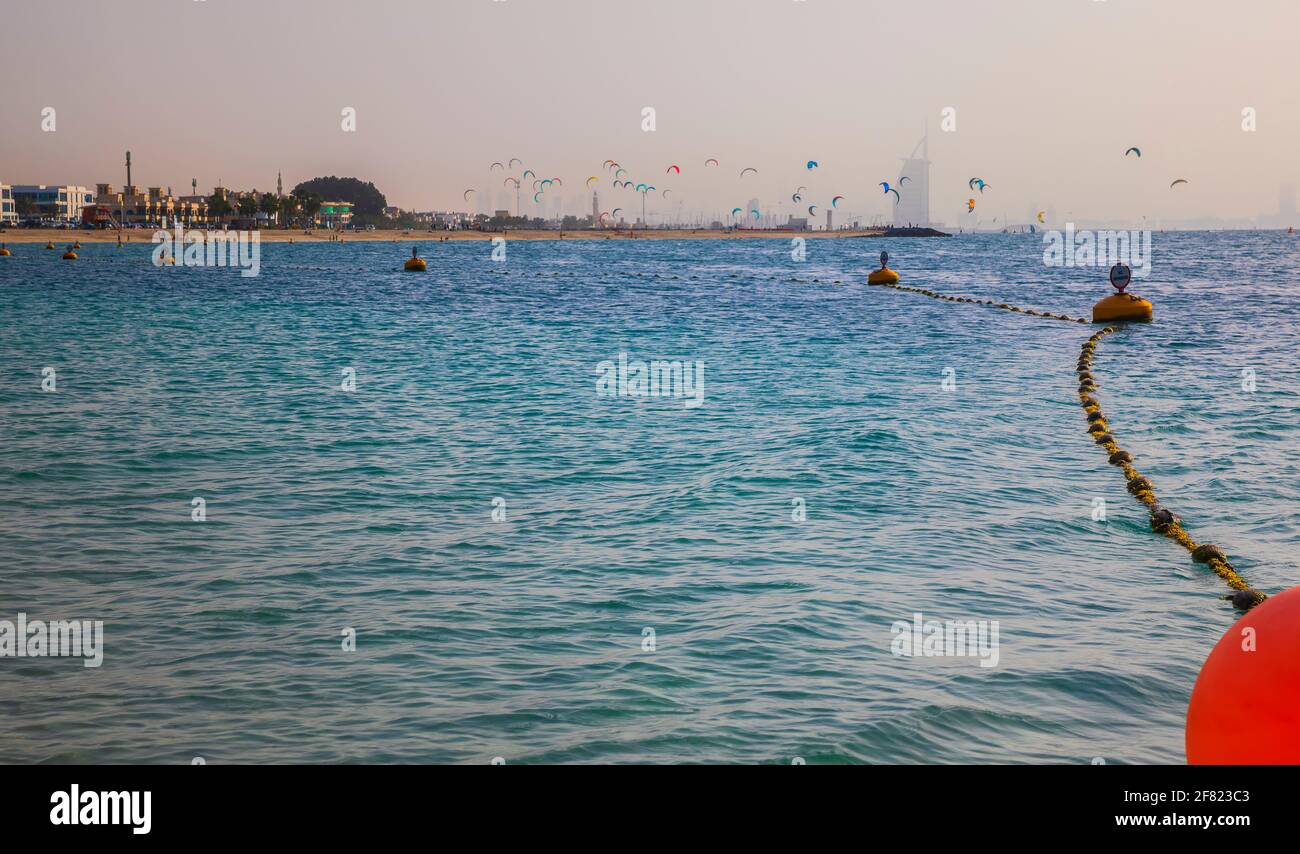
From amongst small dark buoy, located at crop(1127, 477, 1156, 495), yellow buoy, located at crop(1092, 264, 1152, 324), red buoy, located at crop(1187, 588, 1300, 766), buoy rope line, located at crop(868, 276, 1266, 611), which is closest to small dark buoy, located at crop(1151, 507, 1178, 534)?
buoy rope line, located at crop(868, 276, 1266, 611)

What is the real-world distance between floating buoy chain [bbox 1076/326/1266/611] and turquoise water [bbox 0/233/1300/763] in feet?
0.79

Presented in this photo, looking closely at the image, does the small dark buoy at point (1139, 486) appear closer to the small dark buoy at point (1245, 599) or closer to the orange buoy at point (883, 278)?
the small dark buoy at point (1245, 599)

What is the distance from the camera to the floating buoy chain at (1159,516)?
12.9 m

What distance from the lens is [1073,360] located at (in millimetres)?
35719

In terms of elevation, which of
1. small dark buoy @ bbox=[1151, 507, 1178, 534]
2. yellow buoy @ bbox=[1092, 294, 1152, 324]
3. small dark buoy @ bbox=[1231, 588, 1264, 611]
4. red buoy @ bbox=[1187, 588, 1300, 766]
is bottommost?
small dark buoy @ bbox=[1231, 588, 1264, 611]

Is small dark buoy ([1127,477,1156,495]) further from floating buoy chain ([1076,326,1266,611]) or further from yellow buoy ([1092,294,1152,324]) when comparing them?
yellow buoy ([1092,294,1152,324])

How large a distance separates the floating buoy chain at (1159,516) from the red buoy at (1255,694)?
724 centimetres

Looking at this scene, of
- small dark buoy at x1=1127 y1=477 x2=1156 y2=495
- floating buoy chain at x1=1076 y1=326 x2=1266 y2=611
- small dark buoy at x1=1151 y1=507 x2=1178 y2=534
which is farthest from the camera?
small dark buoy at x1=1127 y1=477 x2=1156 y2=495

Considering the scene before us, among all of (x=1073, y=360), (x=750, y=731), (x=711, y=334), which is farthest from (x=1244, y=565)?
(x=711, y=334)

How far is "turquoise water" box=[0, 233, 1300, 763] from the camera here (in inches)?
376

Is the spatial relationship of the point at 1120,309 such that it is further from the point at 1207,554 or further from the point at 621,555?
the point at 621,555

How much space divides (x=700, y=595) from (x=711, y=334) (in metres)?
37.3

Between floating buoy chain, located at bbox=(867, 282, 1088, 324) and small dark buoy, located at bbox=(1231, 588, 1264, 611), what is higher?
floating buoy chain, located at bbox=(867, 282, 1088, 324)

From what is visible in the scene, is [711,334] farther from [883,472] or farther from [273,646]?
[273,646]
